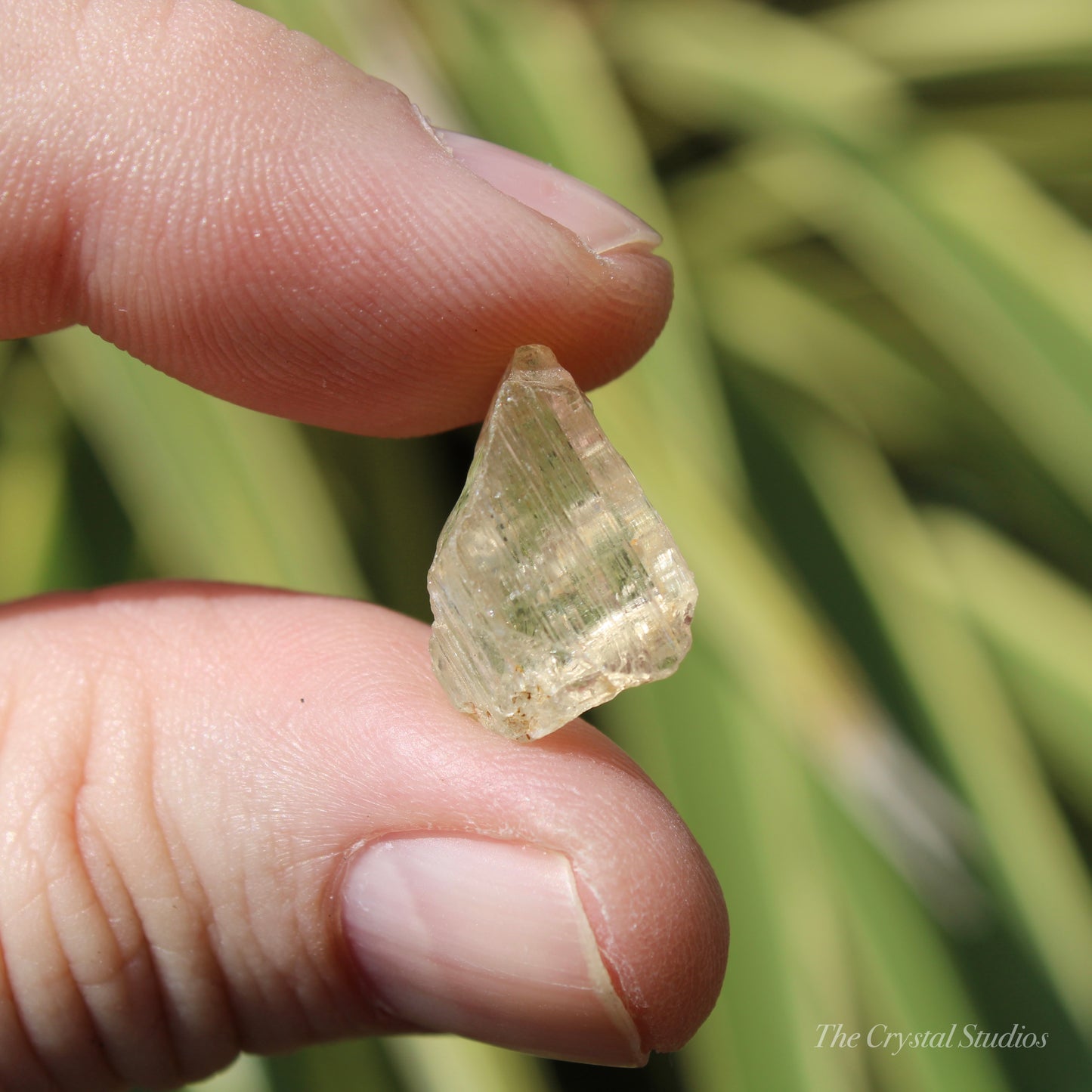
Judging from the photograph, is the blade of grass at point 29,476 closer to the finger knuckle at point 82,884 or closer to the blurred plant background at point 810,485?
the blurred plant background at point 810,485

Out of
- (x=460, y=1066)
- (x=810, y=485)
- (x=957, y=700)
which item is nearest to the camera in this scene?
(x=460, y=1066)

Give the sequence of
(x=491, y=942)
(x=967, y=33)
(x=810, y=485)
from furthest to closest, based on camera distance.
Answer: (x=967, y=33) < (x=810, y=485) < (x=491, y=942)

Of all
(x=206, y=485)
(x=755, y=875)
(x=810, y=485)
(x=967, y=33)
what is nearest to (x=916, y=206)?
(x=810, y=485)

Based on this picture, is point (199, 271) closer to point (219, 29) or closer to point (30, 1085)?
point (219, 29)

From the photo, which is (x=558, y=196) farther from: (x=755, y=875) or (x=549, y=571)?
(x=755, y=875)

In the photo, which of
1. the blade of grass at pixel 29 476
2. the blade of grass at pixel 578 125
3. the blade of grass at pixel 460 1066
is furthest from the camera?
the blade of grass at pixel 578 125

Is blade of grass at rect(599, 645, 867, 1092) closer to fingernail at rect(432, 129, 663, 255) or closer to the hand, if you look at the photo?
the hand

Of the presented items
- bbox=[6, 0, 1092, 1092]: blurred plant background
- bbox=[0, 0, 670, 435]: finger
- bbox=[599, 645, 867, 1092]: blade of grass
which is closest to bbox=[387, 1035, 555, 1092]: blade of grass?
bbox=[6, 0, 1092, 1092]: blurred plant background

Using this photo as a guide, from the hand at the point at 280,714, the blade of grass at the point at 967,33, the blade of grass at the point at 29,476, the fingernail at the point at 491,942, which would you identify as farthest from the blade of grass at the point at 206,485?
the blade of grass at the point at 967,33
